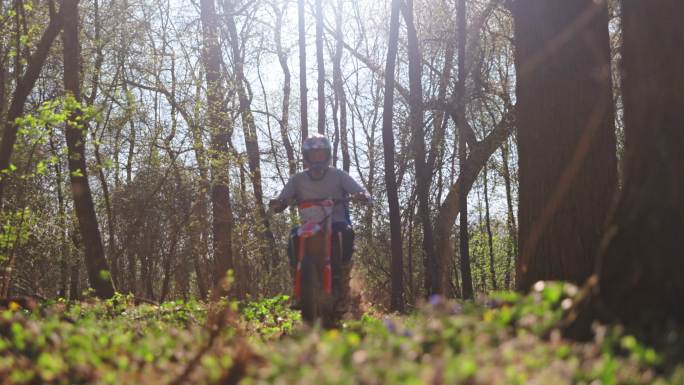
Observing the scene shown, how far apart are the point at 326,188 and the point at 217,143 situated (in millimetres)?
11675

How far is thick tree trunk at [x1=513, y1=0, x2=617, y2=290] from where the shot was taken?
666cm

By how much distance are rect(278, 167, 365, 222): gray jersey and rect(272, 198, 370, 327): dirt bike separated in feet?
0.76

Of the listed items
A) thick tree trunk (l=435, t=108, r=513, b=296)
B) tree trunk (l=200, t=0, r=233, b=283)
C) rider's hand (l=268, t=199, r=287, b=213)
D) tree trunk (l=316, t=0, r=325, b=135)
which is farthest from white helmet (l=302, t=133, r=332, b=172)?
tree trunk (l=316, t=0, r=325, b=135)

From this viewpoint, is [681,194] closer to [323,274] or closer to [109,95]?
[323,274]

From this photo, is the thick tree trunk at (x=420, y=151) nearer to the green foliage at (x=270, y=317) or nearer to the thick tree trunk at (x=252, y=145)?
the thick tree trunk at (x=252, y=145)

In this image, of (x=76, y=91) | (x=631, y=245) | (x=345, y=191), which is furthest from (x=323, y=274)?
(x=76, y=91)

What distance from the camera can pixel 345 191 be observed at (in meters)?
8.59

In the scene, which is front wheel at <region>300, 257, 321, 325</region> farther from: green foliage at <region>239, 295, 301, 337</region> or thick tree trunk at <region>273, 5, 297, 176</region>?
thick tree trunk at <region>273, 5, 297, 176</region>

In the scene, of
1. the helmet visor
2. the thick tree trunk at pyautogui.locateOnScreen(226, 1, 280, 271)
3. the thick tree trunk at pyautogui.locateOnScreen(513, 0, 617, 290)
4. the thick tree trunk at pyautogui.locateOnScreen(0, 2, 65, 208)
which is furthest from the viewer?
the thick tree trunk at pyautogui.locateOnScreen(226, 1, 280, 271)

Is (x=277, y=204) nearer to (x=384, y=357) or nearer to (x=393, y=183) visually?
(x=384, y=357)

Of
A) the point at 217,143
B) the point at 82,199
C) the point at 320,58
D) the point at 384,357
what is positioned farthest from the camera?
the point at 320,58

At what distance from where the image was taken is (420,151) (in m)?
19.3

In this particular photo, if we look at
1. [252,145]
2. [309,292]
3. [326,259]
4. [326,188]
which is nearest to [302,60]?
[252,145]

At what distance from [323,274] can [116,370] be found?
435 centimetres
